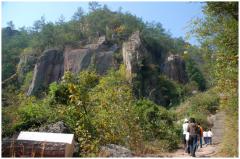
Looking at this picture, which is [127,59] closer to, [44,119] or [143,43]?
[143,43]

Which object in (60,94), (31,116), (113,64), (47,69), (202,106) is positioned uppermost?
(113,64)

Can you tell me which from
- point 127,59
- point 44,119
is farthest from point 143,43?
point 44,119

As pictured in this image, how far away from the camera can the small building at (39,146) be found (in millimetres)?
8727

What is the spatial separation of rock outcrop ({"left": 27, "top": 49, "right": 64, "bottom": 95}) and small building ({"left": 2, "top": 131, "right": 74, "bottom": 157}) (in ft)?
88.9

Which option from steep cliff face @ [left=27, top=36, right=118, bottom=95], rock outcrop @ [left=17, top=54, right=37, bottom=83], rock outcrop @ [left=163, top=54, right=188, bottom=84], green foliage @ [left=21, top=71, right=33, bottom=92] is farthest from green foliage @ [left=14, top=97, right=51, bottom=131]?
rock outcrop @ [left=17, top=54, right=37, bottom=83]

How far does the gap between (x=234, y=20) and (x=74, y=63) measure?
92.0 ft

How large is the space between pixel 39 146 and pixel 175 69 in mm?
31862

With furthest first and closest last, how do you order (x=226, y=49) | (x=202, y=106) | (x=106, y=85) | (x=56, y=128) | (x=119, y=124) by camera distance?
(x=202, y=106)
(x=106, y=85)
(x=56, y=128)
(x=119, y=124)
(x=226, y=49)

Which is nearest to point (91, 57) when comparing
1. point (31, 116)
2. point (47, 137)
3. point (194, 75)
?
point (194, 75)

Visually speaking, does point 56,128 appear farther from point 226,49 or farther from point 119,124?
point 226,49

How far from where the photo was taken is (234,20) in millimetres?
9180

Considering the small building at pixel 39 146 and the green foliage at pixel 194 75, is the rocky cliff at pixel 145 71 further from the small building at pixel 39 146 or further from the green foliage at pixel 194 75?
the small building at pixel 39 146

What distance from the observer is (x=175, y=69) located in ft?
131

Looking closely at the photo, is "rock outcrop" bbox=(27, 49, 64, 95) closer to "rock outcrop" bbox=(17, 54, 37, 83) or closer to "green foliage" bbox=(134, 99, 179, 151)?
"rock outcrop" bbox=(17, 54, 37, 83)
